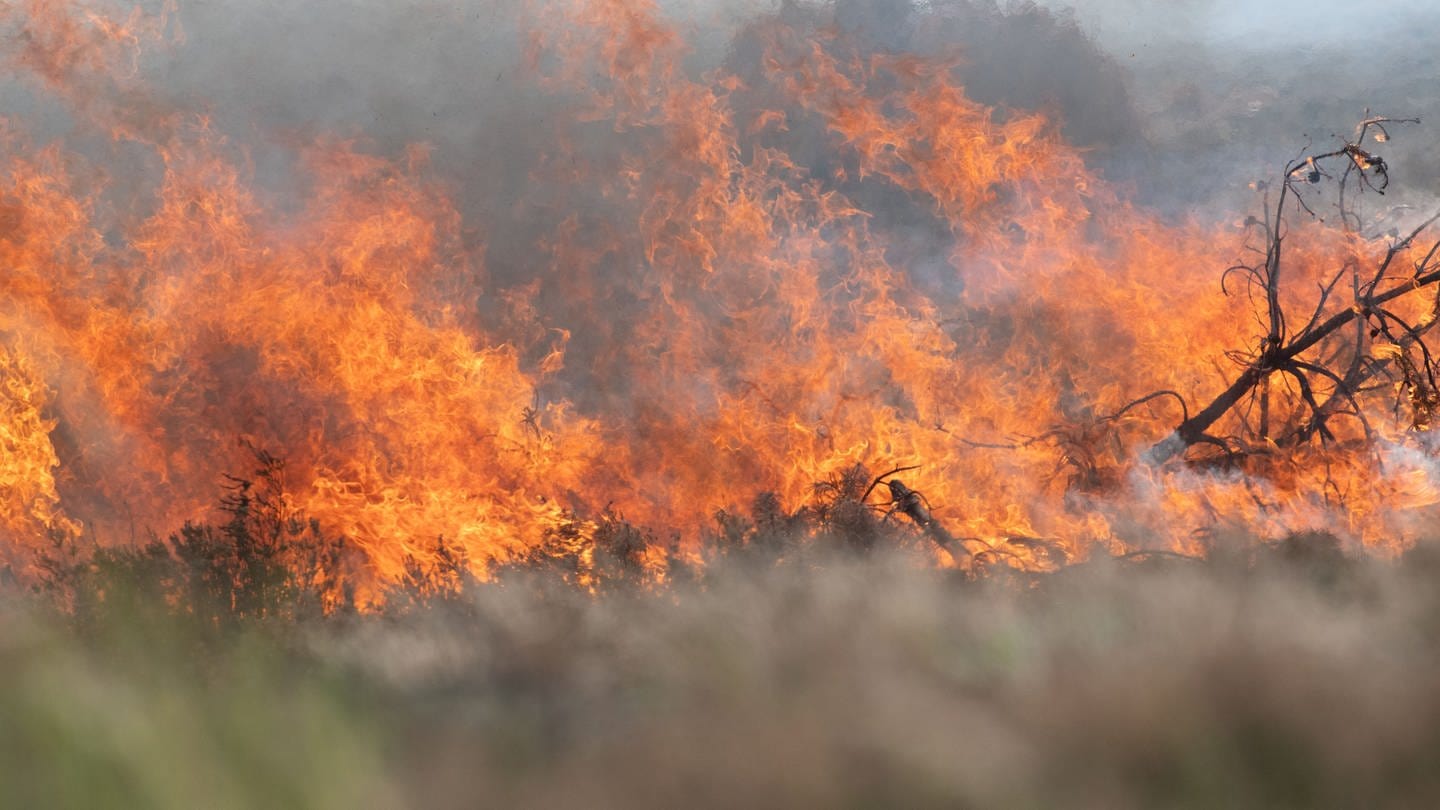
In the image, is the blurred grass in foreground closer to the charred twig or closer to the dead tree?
the charred twig

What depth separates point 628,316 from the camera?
1097 centimetres

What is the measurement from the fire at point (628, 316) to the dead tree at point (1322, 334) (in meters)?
0.12

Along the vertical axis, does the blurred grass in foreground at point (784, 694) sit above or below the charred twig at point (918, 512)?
below

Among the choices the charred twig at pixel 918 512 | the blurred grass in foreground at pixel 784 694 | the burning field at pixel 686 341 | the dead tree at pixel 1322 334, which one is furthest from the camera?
the charred twig at pixel 918 512

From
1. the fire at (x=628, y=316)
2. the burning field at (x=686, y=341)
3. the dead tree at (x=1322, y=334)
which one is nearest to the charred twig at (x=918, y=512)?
the burning field at (x=686, y=341)

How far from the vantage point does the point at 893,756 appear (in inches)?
363

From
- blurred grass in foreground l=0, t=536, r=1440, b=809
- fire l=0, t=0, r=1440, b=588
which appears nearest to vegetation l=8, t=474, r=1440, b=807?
blurred grass in foreground l=0, t=536, r=1440, b=809

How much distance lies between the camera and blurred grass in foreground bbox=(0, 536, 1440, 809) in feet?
29.3

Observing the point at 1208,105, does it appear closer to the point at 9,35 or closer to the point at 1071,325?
the point at 1071,325

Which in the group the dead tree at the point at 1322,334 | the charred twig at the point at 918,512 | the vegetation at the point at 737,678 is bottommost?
the vegetation at the point at 737,678

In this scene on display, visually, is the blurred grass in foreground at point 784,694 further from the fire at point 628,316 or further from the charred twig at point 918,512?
the fire at point 628,316

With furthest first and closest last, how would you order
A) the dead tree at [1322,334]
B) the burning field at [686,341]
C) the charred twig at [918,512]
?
the charred twig at [918,512] → the dead tree at [1322,334] → the burning field at [686,341]

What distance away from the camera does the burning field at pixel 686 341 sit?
33.3ft

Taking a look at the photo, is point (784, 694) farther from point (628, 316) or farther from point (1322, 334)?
point (1322, 334)
